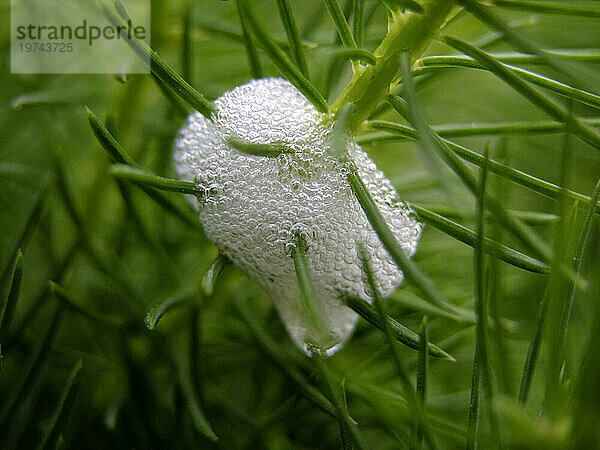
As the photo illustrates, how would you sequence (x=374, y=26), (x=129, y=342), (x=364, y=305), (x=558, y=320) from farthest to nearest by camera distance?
(x=374, y=26), (x=129, y=342), (x=364, y=305), (x=558, y=320)

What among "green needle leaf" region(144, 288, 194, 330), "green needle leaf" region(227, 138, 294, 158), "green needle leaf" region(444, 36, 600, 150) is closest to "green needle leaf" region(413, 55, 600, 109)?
"green needle leaf" region(444, 36, 600, 150)

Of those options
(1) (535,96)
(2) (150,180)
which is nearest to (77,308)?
(2) (150,180)

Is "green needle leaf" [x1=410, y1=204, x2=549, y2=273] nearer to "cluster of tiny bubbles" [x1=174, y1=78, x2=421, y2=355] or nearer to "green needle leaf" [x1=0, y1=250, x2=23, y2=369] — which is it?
"cluster of tiny bubbles" [x1=174, y1=78, x2=421, y2=355]

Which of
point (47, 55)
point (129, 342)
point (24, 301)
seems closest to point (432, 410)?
point (129, 342)

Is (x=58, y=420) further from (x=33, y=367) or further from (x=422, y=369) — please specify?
(x=422, y=369)

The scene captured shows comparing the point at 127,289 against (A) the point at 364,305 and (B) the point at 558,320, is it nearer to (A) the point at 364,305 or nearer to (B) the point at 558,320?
(A) the point at 364,305
